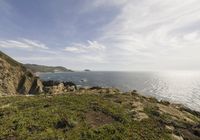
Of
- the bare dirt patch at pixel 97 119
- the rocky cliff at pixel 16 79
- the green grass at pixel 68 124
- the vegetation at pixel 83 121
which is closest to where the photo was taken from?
the green grass at pixel 68 124

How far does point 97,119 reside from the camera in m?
30.8

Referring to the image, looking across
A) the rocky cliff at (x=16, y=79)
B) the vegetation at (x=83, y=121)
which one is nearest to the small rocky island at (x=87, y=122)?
the vegetation at (x=83, y=121)

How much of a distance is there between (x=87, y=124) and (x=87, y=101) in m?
10.8

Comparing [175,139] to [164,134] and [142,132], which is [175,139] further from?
[142,132]

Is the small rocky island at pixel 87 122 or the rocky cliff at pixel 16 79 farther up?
the rocky cliff at pixel 16 79

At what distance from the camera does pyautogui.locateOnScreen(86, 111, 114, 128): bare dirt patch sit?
29.4m

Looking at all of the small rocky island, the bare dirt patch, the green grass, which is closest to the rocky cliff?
the small rocky island

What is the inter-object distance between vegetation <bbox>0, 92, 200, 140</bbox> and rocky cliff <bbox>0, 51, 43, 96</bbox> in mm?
32388

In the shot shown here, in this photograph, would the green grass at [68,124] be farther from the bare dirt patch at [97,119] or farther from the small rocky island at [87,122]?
the bare dirt patch at [97,119]

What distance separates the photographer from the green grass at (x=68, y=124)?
84.3 ft

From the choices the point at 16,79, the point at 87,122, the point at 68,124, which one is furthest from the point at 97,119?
the point at 16,79

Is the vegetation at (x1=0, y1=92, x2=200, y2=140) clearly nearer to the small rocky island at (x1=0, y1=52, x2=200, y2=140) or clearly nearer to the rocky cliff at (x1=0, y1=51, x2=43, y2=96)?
the small rocky island at (x1=0, y1=52, x2=200, y2=140)

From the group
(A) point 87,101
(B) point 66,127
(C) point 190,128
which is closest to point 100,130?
(B) point 66,127

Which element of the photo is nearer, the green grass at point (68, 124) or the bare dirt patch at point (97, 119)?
the green grass at point (68, 124)
